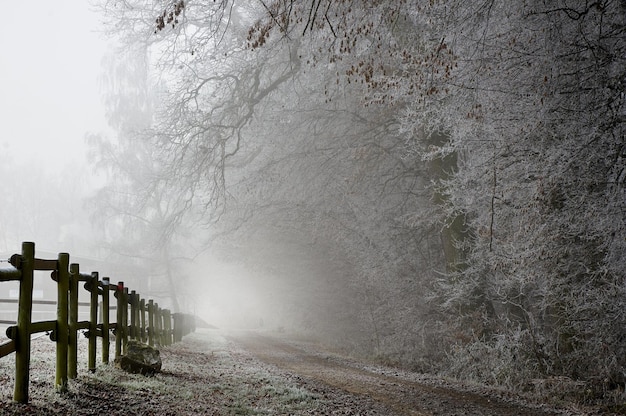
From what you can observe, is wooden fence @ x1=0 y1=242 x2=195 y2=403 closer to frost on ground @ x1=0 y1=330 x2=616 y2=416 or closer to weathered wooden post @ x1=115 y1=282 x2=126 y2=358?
weathered wooden post @ x1=115 y1=282 x2=126 y2=358

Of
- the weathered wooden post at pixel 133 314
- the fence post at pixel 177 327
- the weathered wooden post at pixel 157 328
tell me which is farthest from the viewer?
the fence post at pixel 177 327

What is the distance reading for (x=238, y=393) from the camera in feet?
22.0

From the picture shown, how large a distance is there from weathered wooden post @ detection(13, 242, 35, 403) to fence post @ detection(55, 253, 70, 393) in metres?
0.62

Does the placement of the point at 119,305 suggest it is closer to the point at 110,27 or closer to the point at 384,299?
the point at 110,27

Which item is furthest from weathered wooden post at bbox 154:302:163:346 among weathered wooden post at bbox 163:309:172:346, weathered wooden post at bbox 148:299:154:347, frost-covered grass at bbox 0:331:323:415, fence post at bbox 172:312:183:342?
frost-covered grass at bbox 0:331:323:415

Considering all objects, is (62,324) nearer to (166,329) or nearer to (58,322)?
(58,322)

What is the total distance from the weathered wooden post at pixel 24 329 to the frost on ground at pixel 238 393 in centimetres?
15

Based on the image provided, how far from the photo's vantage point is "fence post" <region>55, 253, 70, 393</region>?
5.11 m

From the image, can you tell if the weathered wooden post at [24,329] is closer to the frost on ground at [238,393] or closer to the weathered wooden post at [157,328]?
the frost on ground at [238,393]

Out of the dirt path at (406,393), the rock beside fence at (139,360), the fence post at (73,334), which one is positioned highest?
the fence post at (73,334)

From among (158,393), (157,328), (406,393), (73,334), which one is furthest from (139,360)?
(157,328)

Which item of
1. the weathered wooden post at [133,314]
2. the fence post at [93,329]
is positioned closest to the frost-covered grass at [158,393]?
the fence post at [93,329]

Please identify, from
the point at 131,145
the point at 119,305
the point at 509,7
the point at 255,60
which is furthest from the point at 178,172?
the point at 131,145

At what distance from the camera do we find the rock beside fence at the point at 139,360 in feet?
22.5
